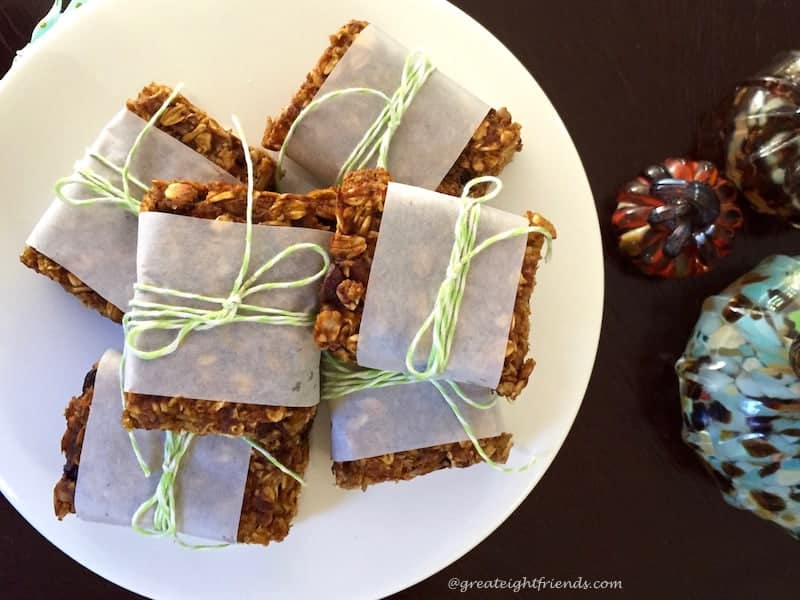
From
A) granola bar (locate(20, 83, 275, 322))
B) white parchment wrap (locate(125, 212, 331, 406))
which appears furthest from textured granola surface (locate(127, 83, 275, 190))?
white parchment wrap (locate(125, 212, 331, 406))

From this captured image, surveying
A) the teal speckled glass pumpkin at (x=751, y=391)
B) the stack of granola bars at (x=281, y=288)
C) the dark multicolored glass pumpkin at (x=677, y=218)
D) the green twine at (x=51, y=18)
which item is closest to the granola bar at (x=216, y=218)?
the stack of granola bars at (x=281, y=288)

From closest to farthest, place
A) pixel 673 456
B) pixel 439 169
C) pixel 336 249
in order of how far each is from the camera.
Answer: pixel 336 249, pixel 439 169, pixel 673 456

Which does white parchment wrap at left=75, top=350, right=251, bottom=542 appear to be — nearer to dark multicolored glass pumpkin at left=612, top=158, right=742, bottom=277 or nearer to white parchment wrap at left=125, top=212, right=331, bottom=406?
white parchment wrap at left=125, top=212, right=331, bottom=406

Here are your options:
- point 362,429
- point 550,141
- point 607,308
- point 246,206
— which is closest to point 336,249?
point 246,206

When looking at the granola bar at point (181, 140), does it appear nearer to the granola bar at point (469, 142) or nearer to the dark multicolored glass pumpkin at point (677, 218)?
the granola bar at point (469, 142)

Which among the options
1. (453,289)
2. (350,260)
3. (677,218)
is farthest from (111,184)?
(677,218)

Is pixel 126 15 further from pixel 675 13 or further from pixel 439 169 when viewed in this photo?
pixel 675 13

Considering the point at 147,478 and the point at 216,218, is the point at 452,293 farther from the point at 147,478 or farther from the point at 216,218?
the point at 147,478
